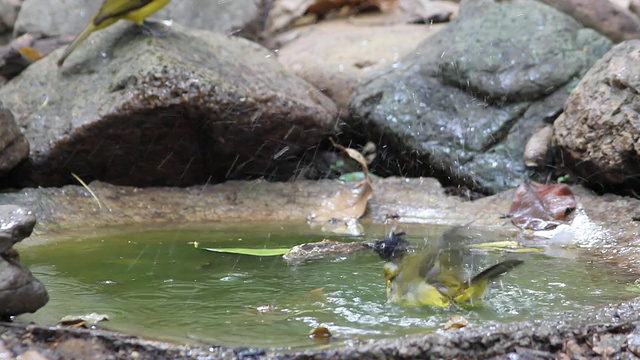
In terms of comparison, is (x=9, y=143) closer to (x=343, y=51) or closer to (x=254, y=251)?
(x=254, y=251)

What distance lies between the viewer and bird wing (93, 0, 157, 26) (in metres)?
6.16

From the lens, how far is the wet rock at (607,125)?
535cm

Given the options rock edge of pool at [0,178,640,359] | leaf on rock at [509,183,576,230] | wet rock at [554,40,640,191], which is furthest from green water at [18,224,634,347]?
wet rock at [554,40,640,191]

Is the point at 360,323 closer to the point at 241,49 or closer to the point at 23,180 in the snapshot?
the point at 23,180

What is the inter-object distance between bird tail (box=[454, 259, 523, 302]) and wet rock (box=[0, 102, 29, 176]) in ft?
12.1

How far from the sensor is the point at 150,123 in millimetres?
5812

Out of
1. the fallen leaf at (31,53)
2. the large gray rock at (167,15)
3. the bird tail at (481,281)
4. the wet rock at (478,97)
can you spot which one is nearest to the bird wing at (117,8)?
the fallen leaf at (31,53)

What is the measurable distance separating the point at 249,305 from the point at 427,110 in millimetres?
3781

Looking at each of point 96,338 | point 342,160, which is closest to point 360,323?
point 96,338

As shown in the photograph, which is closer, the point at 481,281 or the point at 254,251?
the point at 481,281

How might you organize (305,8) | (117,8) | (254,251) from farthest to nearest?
(305,8) → (117,8) → (254,251)

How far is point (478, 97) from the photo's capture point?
6.71 metres

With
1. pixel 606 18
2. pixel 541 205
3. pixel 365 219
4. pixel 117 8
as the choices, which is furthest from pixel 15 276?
pixel 606 18

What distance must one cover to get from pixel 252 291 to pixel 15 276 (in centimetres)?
104
